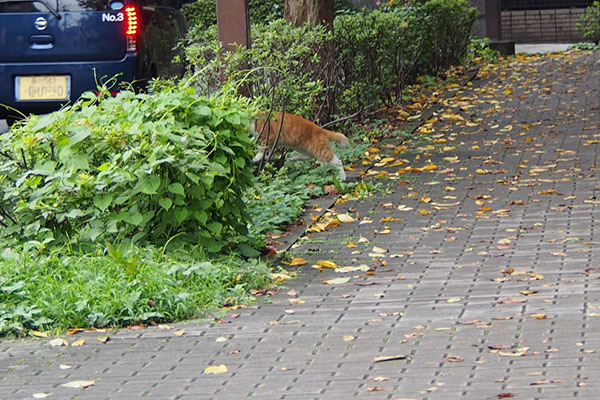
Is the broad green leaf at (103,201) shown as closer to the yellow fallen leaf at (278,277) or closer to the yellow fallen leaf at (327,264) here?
the yellow fallen leaf at (278,277)

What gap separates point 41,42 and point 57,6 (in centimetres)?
40

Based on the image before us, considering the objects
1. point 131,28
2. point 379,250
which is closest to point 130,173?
point 379,250

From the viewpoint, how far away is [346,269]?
7102 millimetres

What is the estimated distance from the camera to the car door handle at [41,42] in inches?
479

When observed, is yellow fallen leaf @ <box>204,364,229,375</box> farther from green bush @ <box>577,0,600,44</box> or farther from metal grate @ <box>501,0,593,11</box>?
metal grate @ <box>501,0,593,11</box>

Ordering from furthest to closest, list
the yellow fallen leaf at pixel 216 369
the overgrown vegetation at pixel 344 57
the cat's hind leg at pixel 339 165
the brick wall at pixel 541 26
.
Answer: the brick wall at pixel 541 26
the cat's hind leg at pixel 339 165
the overgrown vegetation at pixel 344 57
the yellow fallen leaf at pixel 216 369

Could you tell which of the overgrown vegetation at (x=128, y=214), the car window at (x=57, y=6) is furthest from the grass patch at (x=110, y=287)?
the car window at (x=57, y=6)

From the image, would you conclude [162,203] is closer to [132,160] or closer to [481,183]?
Result: [132,160]

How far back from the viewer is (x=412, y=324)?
586cm

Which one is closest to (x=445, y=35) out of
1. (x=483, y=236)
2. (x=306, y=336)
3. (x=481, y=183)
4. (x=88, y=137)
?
(x=481, y=183)

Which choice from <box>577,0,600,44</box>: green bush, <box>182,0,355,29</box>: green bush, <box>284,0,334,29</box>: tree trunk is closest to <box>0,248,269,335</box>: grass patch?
<box>284,0,334,29</box>: tree trunk

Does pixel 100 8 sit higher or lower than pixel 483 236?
higher

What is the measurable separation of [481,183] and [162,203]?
12.4 ft

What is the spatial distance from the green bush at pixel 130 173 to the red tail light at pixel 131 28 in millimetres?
4941
